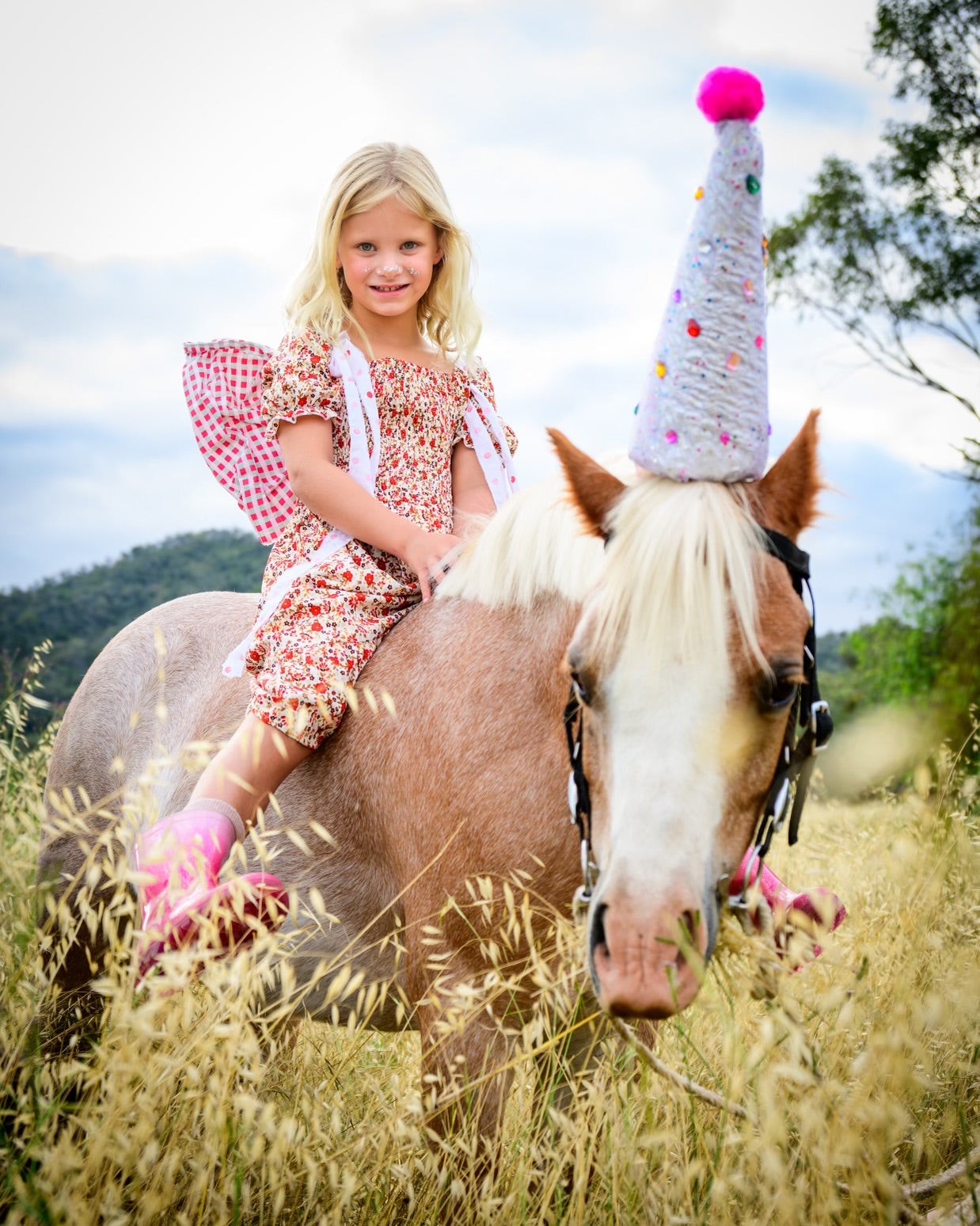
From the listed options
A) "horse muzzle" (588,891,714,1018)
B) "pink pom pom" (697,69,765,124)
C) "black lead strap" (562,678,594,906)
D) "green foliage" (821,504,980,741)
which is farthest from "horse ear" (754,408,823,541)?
"green foliage" (821,504,980,741)

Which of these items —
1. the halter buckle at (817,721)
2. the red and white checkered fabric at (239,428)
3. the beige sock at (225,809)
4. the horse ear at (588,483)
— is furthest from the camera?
the red and white checkered fabric at (239,428)

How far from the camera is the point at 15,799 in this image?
5.14 metres

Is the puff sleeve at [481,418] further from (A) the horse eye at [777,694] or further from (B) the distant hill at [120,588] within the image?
(B) the distant hill at [120,588]

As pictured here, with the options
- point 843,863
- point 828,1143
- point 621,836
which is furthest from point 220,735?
point 843,863

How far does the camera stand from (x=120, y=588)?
79.6 ft

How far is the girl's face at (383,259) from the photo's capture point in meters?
2.99

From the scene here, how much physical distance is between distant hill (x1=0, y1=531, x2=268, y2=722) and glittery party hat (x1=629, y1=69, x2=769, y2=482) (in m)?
18.7

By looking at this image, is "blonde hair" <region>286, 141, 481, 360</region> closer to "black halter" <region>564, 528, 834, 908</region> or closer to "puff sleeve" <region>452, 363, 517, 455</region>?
"puff sleeve" <region>452, 363, 517, 455</region>

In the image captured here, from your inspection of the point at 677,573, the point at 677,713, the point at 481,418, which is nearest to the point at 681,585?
the point at 677,573

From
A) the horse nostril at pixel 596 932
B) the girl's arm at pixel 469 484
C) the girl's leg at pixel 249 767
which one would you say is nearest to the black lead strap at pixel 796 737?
the horse nostril at pixel 596 932

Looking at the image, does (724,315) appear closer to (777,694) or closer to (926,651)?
(777,694)

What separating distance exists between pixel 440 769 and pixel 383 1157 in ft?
2.91

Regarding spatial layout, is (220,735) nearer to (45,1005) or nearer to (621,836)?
(45,1005)

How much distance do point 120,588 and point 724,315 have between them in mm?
24806
